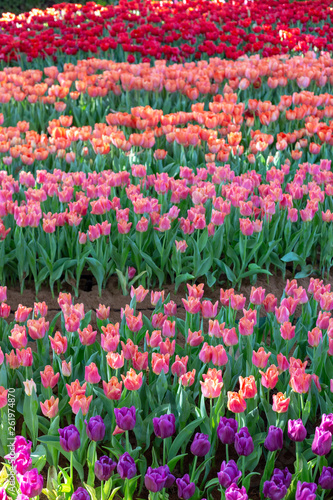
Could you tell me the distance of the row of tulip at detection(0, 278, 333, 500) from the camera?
1647mm

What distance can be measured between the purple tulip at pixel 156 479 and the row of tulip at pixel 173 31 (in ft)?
18.7

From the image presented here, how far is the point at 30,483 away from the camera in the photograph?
1.52 metres

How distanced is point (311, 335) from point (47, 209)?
6.01 ft

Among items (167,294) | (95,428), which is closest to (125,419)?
(95,428)

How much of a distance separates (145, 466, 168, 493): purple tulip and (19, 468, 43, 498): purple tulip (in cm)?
28

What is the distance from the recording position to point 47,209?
335 cm

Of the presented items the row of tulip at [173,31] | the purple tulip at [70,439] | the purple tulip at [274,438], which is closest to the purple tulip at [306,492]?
the purple tulip at [274,438]

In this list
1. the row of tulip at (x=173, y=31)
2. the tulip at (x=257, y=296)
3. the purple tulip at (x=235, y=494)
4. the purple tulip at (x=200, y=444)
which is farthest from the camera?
the row of tulip at (x=173, y=31)

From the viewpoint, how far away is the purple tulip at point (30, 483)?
152 cm

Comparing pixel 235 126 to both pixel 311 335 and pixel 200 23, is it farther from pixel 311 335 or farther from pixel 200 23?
pixel 200 23

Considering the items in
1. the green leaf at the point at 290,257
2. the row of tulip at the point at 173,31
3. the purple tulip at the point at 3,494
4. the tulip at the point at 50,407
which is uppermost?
the row of tulip at the point at 173,31

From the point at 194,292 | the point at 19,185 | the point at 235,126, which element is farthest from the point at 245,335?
the point at 235,126

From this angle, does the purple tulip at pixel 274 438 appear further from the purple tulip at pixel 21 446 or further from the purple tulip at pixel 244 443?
the purple tulip at pixel 21 446

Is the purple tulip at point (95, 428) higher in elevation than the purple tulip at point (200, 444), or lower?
higher
